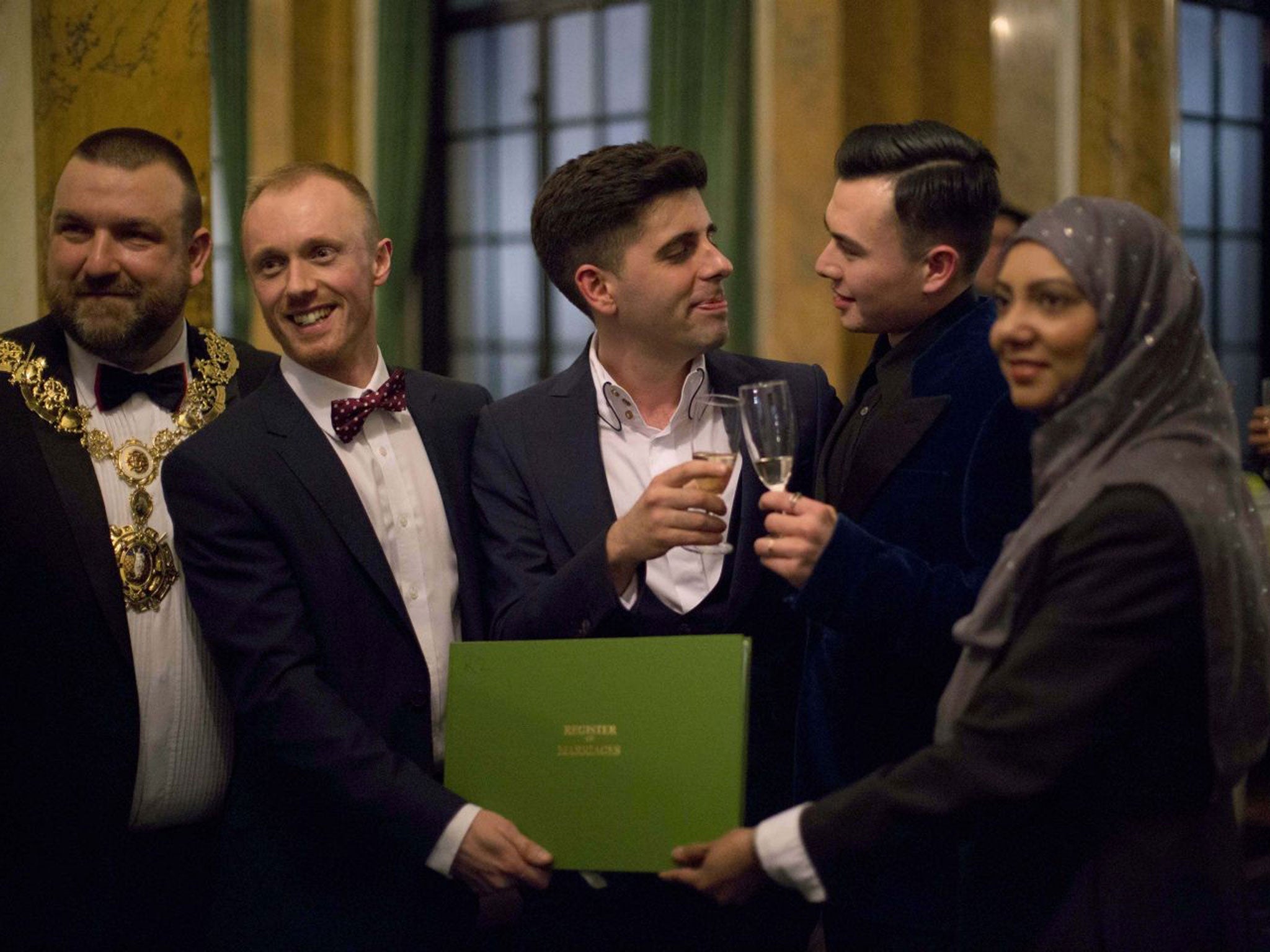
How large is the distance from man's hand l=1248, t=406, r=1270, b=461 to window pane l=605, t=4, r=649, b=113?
447cm

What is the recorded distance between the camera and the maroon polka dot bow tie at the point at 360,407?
222 centimetres

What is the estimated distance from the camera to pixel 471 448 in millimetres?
2379

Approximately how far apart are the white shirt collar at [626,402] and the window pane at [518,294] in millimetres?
5698

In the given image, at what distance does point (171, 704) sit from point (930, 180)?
1485mm

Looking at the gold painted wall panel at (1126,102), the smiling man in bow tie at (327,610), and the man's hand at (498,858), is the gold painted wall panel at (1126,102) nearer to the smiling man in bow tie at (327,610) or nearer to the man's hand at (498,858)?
the smiling man in bow tie at (327,610)

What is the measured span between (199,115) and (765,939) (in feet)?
7.70

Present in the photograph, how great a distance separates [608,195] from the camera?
7.73 feet

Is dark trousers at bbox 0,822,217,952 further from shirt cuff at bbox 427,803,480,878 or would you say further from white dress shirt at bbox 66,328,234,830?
shirt cuff at bbox 427,803,480,878

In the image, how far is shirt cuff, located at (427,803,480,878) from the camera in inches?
77.0

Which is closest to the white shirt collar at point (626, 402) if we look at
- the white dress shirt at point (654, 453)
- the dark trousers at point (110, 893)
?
the white dress shirt at point (654, 453)

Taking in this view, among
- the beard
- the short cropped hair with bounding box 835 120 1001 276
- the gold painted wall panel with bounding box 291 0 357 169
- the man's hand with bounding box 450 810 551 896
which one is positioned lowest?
the man's hand with bounding box 450 810 551 896

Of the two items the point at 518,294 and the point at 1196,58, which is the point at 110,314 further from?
the point at 1196,58

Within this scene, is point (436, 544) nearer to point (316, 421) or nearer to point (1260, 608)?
point (316, 421)

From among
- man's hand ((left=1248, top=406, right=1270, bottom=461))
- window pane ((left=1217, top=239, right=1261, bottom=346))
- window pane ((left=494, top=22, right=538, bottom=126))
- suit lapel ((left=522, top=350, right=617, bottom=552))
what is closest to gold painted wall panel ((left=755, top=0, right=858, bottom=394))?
man's hand ((left=1248, top=406, right=1270, bottom=461))
